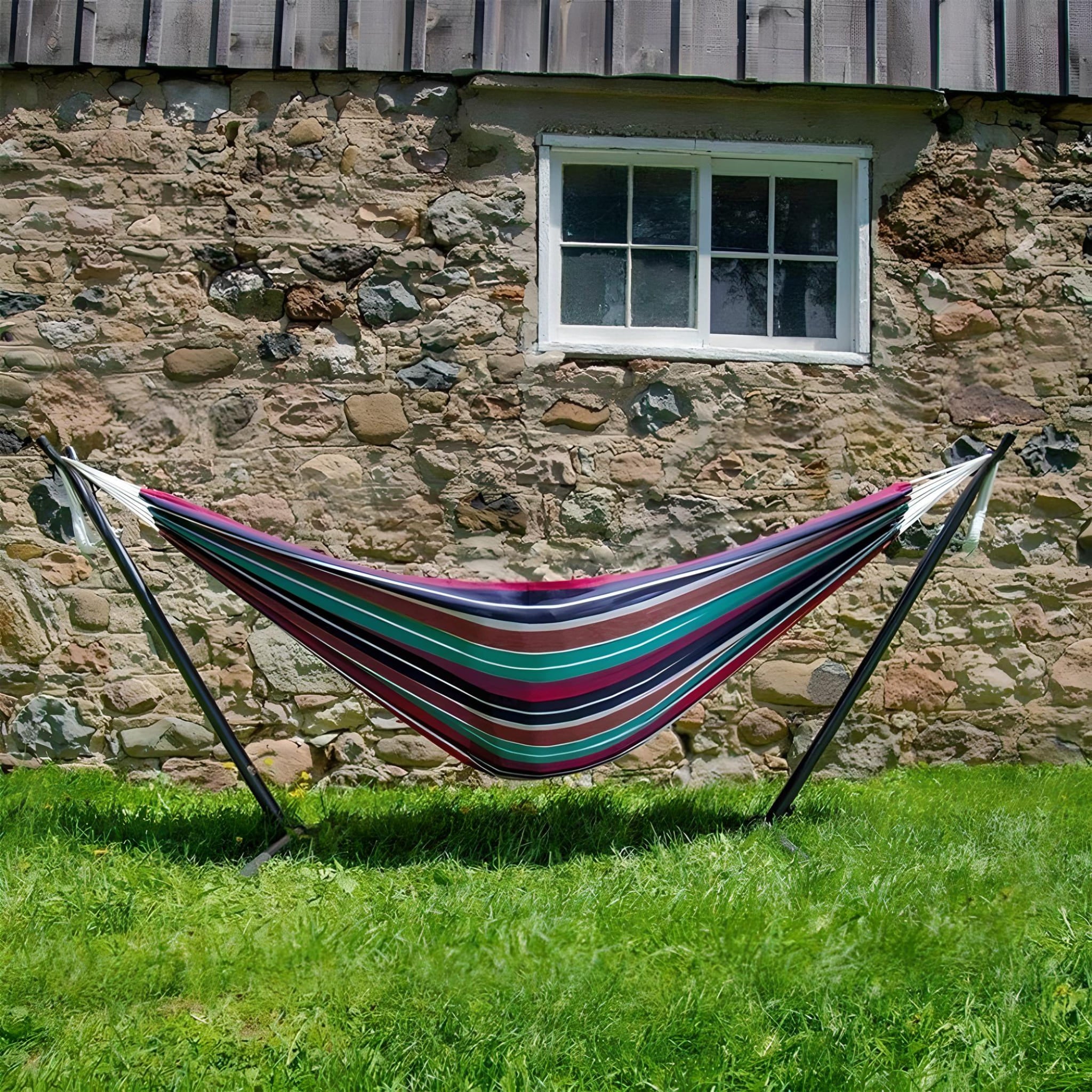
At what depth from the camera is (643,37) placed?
361 centimetres

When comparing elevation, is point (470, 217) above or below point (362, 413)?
above

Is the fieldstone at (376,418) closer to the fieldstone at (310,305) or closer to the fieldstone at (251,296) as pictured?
the fieldstone at (310,305)

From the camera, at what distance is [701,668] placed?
2.71 metres

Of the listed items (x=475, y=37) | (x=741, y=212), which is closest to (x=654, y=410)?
(x=741, y=212)

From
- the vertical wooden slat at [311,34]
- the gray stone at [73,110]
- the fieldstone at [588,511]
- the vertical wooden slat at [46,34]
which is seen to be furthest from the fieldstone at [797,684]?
the vertical wooden slat at [46,34]

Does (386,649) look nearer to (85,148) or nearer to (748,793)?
(748,793)

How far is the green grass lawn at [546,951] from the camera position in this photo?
178cm

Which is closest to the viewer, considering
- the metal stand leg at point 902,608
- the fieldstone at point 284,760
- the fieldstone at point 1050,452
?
the metal stand leg at point 902,608

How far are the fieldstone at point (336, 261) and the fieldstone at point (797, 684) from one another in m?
1.97

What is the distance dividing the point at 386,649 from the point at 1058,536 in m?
2.53

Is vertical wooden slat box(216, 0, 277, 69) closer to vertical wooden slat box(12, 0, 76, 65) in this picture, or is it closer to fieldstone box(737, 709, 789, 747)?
vertical wooden slat box(12, 0, 76, 65)

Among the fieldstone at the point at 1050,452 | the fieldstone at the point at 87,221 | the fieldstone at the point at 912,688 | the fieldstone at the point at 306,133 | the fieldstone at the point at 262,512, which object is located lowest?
the fieldstone at the point at 912,688

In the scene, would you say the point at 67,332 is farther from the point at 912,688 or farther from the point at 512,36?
the point at 912,688

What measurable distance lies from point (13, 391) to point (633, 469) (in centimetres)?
215
